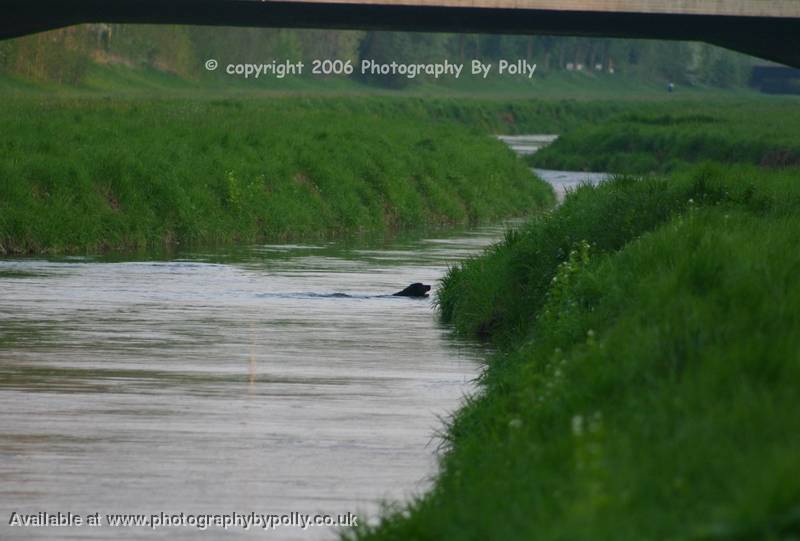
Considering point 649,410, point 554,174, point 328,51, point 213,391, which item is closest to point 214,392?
point 213,391

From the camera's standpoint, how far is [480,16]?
155ft

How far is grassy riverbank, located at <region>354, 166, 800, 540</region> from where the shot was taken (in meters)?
7.93

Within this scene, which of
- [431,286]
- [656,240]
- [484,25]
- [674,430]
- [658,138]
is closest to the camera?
[674,430]

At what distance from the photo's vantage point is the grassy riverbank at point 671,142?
66375 mm

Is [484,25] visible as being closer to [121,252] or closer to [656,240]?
[121,252]

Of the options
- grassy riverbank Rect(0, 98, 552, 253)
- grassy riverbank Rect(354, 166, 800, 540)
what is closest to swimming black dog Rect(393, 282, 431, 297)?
grassy riverbank Rect(0, 98, 552, 253)

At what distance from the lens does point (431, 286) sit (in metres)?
28.1

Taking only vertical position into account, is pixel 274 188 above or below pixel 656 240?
below

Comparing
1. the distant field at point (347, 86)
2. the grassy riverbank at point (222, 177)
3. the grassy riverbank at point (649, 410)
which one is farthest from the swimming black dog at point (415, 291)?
the distant field at point (347, 86)

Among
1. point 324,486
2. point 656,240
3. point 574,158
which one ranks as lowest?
point 574,158

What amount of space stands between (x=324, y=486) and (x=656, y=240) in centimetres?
478

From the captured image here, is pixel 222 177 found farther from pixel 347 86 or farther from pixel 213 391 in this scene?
pixel 347 86

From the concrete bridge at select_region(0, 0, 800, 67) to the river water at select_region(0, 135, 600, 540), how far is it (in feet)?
51.2

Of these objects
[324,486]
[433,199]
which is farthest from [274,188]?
[324,486]
